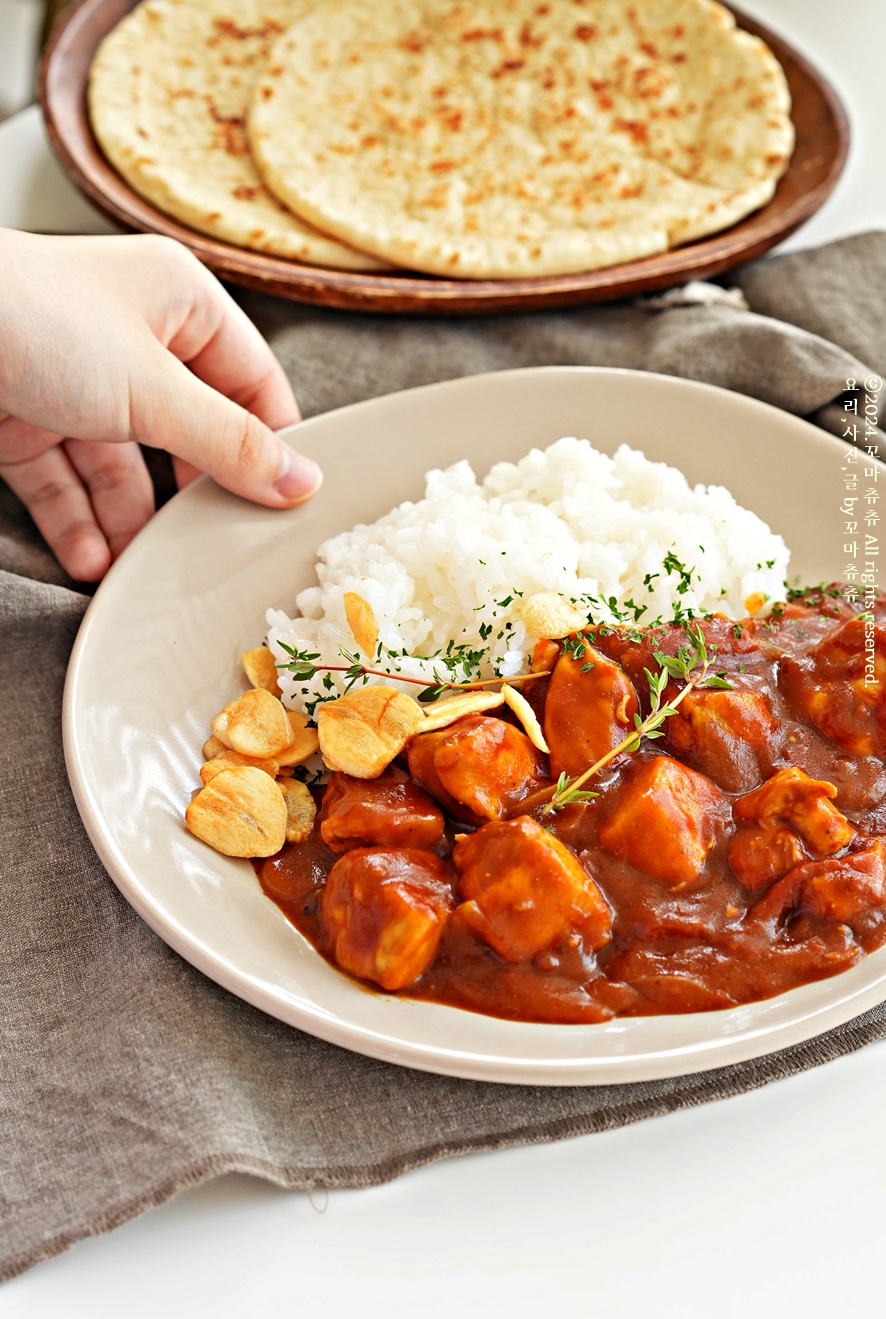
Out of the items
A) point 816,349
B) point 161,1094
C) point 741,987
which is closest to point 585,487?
point 816,349

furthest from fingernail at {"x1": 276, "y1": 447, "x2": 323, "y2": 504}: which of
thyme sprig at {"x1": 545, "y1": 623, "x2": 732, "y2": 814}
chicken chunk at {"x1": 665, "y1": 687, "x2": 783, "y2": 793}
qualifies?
chicken chunk at {"x1": 665, "y1": 687, "x2": 783, "y2": 793}

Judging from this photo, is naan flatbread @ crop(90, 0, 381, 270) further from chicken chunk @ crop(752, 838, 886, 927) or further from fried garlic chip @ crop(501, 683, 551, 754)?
chicken chunk @ crop(752, 838, 886, 927)

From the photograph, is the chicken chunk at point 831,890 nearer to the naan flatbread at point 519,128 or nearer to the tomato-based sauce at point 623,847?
the tomato-based sauce at point 623,847

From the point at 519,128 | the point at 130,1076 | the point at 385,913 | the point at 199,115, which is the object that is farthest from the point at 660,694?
the point at 199,115

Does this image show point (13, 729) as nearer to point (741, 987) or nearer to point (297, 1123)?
point (297, 1123)

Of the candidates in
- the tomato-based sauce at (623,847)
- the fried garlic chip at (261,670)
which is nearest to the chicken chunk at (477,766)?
the tomato-based sauce at (623,847)
